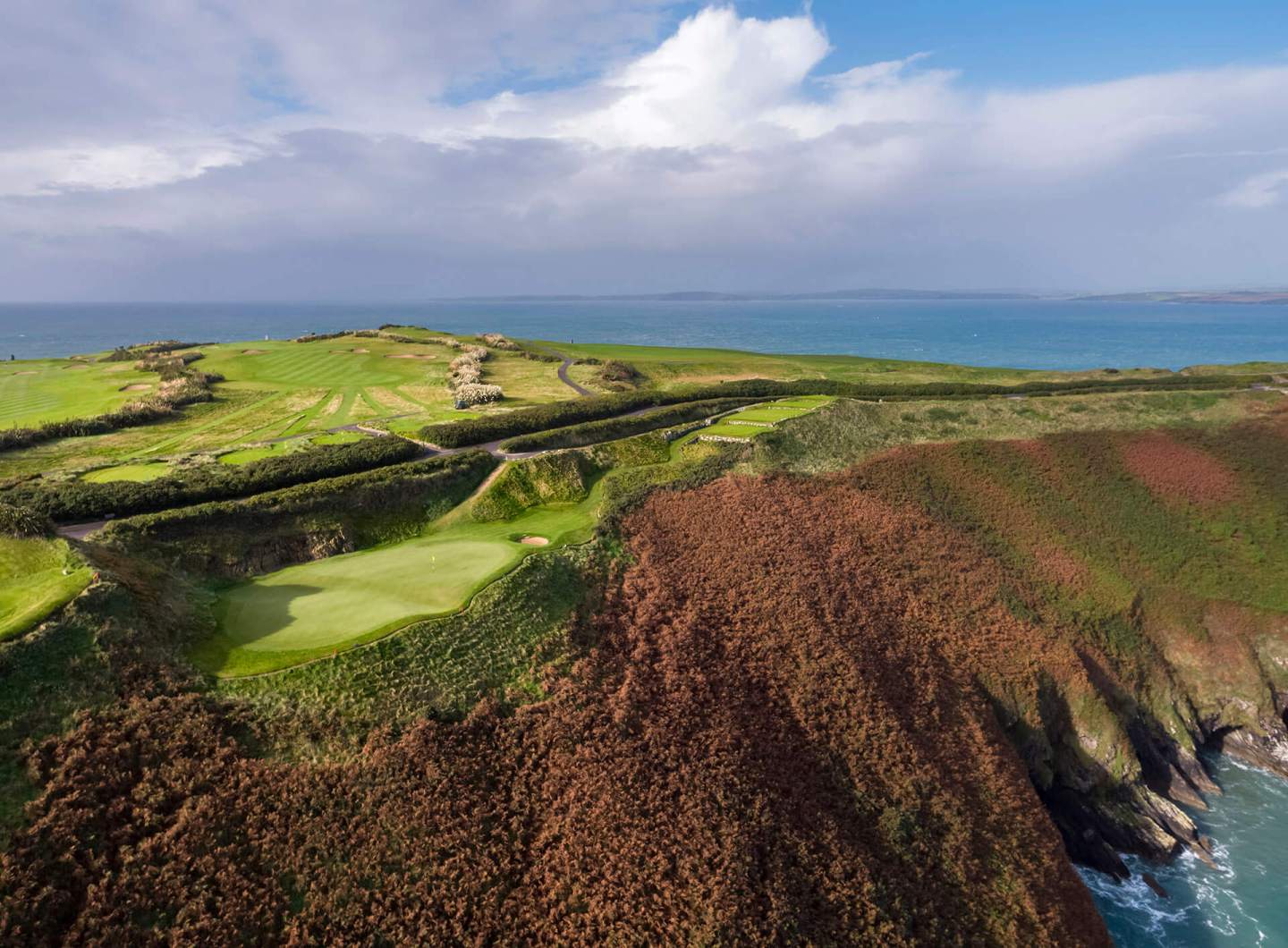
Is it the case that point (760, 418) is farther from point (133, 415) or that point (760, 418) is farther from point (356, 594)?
point (133, 415)

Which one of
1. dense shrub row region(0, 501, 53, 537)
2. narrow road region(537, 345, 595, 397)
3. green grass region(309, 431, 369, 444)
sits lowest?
dense shrub row region(0, 501, 53, 537)

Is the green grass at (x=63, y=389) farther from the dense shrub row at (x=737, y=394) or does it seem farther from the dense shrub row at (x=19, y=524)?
the dense shrub row at (x=737, y=394)

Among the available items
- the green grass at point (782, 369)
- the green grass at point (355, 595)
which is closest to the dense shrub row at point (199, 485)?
the green grass at point (355, 595)

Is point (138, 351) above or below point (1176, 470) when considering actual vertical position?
above

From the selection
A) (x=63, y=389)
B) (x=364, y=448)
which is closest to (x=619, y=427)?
(x=364, y=448)

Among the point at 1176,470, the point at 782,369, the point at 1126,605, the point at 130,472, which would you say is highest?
the point at 782,369

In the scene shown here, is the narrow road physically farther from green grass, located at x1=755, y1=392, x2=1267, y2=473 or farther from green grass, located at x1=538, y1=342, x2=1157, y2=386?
green grass, located at x1=755, y1=392, x2=1267, y2=473

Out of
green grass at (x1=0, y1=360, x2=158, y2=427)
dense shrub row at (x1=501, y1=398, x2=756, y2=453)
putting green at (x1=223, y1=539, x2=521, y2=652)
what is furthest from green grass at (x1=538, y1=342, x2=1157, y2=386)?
putting green at (x1=223, y1=539, x2=521, y2=652)
